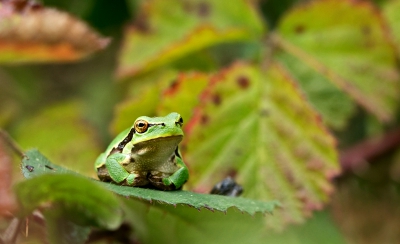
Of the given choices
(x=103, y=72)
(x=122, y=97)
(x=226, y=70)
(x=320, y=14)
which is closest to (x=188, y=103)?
(x=226, y=70)

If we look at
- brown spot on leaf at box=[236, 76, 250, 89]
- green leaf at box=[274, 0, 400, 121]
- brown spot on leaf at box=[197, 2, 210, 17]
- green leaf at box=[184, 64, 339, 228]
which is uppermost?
brown spot on leaf at box=[197, 2, 210, 17]

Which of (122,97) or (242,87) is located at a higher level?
(242,87)

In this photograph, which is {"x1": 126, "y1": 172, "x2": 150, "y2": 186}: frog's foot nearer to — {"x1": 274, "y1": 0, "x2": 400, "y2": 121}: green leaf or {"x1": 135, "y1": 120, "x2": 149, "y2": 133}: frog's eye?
{"x1": 135, "y1": 120, "x2": 149, "y2": 133}: frog's eye

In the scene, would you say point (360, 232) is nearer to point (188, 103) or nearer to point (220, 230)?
point (188, 103)

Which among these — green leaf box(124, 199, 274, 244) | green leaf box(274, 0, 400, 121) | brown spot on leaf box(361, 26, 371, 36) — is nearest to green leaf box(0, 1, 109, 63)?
green leaf box(124, 199, 274, 244)

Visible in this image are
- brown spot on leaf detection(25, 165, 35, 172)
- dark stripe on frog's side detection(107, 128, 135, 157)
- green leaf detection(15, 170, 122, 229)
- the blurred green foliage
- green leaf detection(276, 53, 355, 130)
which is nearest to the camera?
green leaf detection(15, 170, 122, 229)

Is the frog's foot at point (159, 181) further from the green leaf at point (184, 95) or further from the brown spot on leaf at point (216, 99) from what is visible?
the brown spot on leaf at point (216, 99)

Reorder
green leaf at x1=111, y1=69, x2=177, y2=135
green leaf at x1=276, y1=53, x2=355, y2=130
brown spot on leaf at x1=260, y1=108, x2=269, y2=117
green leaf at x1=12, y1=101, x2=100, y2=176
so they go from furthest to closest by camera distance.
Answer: green leaf at x1=12, y1=101, x2=100, y2=176 < green leaf at x1=276, y1=53, x2=355, y2=130 < green leaf at x1=111, y1=69, x2=177, y2=135 < brown spot on leaf at x1=260, y1=108, x2=269, y2=117

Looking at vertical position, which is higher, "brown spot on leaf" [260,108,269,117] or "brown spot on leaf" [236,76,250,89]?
"brown spot on leaf" [236,76,250,89]
